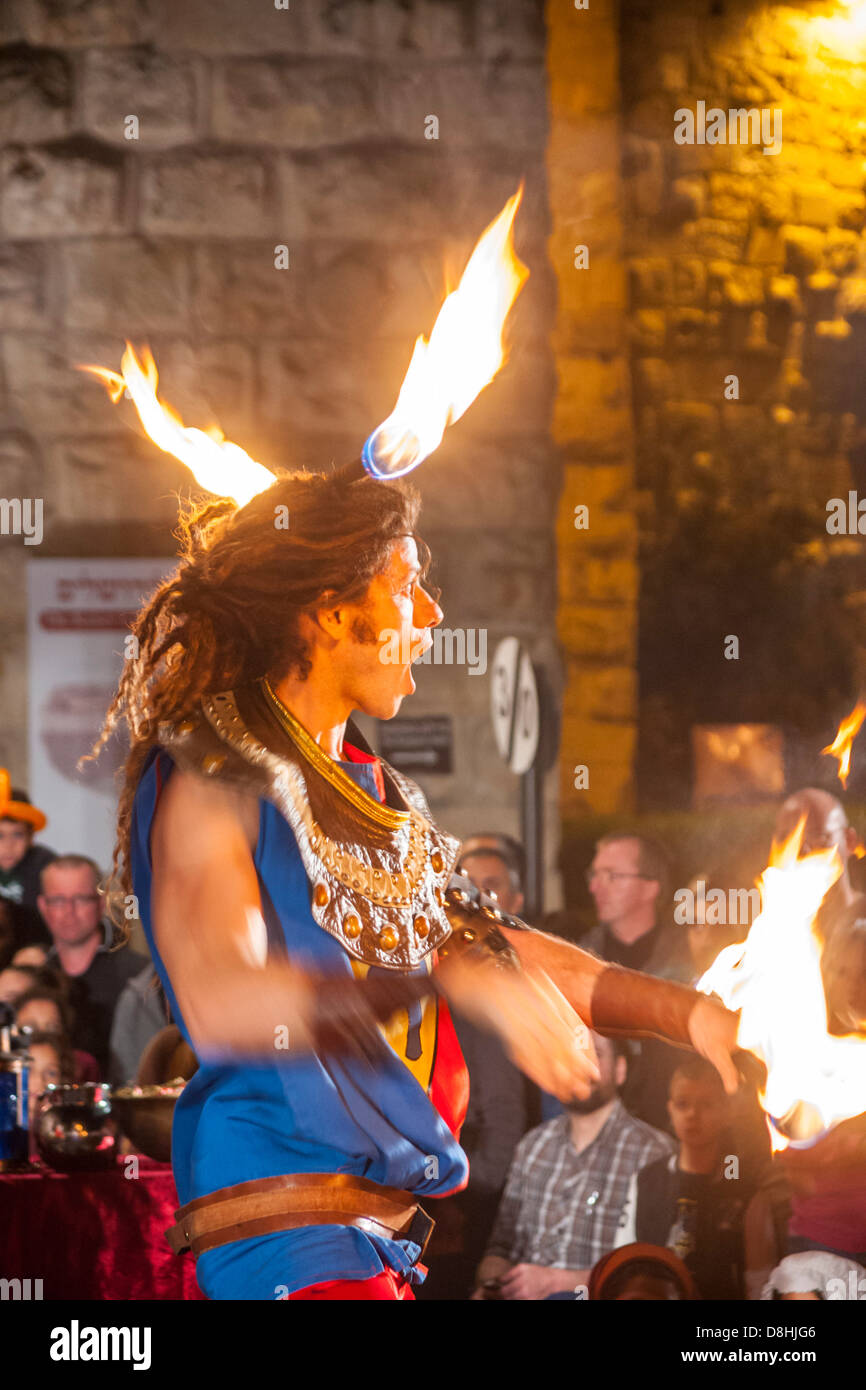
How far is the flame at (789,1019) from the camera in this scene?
7.89 feet

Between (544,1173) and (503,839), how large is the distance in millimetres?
885

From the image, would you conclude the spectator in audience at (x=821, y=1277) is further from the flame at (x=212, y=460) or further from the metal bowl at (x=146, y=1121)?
the flame at (x=212, y=460)

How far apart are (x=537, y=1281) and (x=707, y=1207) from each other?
15.4 inches

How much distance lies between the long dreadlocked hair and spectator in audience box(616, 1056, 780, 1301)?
4.85 ft

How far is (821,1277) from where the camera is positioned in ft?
10.6

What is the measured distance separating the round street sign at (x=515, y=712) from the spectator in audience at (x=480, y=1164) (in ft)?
2.91

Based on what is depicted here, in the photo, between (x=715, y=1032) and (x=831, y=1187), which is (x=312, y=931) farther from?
(x=831, y=1187)

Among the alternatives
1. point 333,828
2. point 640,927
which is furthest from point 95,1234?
point 640,927

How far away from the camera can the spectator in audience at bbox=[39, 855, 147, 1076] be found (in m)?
3.71

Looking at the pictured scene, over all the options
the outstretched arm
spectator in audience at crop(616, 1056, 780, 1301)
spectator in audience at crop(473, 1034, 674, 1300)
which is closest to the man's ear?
the outstretched arm

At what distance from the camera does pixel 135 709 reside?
242 cm
